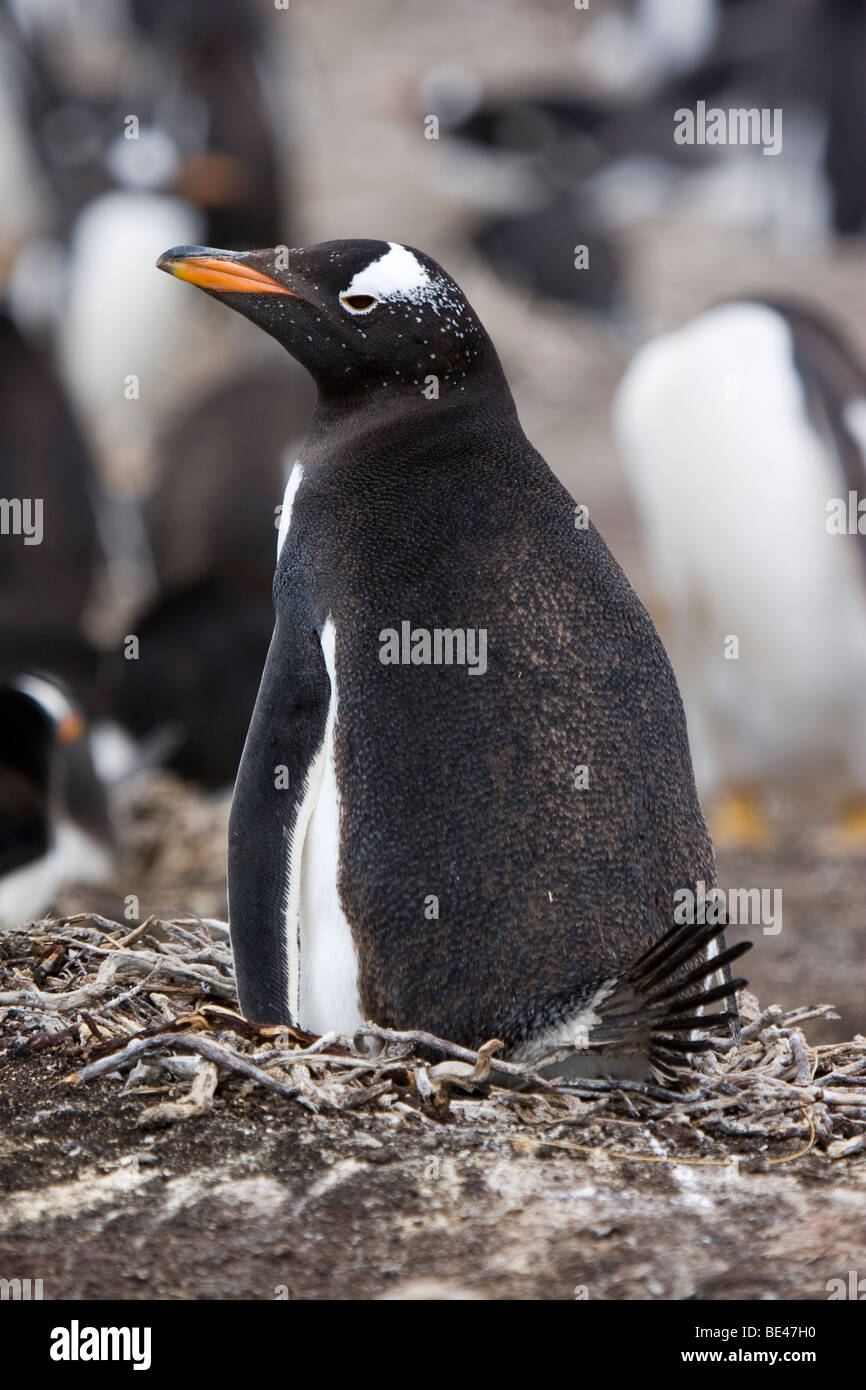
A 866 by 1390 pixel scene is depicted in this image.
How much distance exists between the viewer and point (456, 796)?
302 centimetres

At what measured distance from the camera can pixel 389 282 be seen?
3082 mm

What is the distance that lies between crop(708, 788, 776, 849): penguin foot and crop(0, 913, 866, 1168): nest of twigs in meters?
3.86

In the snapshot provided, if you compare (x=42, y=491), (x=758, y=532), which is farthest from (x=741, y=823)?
(x=42, y=491)

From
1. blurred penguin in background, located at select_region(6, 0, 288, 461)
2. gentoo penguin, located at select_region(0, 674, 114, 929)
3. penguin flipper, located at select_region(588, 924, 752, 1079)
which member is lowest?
penguin flipper, located at select_region(588, 924, 752, 1079)

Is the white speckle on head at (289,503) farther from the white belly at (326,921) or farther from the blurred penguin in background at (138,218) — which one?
the blurred penguin in background at (138,218)

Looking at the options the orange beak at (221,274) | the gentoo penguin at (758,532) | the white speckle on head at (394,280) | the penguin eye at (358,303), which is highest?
→ the gentoo penguin at (758,532)

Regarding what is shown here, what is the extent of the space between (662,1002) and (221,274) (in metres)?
1.45

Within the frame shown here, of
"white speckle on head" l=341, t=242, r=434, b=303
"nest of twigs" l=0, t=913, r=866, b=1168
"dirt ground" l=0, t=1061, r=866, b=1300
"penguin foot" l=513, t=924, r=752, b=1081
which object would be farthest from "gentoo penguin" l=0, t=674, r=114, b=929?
"white speckle on head" l=341, t=242, r=434, b=303

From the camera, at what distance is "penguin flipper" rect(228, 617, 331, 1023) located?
3.12m

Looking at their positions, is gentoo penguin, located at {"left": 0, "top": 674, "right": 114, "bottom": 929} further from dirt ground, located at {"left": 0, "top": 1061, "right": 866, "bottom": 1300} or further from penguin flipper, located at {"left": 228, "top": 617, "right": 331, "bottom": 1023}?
dirt ground, located at {"left": 0, "top": 1061, "right": 866, "bottom": 1300}

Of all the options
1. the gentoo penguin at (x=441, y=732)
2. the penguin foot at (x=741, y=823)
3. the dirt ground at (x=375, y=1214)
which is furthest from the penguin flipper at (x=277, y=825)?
the penguin foot at (x=741, y=823)

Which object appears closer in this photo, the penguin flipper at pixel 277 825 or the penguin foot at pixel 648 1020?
the penguin foot at pixel 648 1020

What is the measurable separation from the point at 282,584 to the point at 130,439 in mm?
8335

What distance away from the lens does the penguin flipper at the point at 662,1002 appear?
9.32ft
